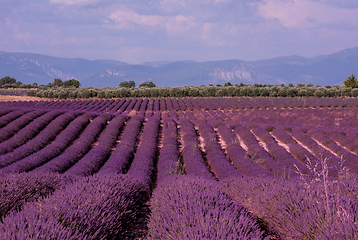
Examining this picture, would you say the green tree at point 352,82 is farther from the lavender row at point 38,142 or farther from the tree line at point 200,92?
the lavender row at point 38,142

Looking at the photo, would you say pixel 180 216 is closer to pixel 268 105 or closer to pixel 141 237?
pixel 141 237

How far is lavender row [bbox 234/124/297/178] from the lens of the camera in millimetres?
9181

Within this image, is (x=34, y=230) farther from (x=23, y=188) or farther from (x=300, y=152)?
(x=300, y=152)

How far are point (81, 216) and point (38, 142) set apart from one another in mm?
11419

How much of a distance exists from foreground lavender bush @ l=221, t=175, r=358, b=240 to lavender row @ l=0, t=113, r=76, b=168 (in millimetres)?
9697

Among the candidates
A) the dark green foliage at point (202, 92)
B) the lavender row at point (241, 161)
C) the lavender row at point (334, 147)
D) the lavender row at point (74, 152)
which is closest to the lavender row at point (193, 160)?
the lavender row at point (241, 161)

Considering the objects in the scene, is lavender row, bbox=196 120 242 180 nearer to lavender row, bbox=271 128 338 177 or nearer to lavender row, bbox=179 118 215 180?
lavender row, bbox=179 118 215 180

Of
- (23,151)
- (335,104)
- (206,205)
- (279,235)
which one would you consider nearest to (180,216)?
(206,205)

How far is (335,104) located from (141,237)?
124 feet

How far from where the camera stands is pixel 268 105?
112 feet

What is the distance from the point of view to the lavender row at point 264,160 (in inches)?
361

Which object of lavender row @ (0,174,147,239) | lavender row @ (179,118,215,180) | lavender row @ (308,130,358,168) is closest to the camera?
lavender row @ (0,174,147,239)

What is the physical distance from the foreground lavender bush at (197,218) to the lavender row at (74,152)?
19.8ft

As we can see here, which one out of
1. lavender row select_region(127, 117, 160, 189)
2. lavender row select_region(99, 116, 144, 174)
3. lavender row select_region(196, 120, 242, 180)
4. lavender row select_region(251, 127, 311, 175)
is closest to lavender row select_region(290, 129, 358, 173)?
lavender row select_region(251, 127, 311, 175)
